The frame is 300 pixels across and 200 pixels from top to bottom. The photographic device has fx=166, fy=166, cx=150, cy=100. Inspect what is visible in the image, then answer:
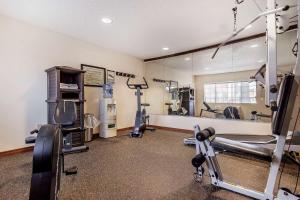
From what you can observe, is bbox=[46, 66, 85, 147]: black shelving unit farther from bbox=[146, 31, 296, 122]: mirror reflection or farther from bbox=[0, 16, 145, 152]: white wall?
bbox=[146, 31, 296, 122]: mirror reflection

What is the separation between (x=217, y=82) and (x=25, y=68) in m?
4.66

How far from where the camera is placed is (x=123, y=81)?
5270 millimetres

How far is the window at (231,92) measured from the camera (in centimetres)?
419

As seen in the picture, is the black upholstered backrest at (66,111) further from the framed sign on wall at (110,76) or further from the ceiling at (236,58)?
the ceiling at (236,58)

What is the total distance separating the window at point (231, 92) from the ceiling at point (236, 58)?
15.8 inches

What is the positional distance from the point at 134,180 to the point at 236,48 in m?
4.01

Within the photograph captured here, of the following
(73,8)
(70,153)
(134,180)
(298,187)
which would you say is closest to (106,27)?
(73,8)

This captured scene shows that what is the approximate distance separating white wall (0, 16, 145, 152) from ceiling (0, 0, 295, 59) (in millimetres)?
228

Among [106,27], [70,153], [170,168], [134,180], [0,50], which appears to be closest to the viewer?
[134,180]

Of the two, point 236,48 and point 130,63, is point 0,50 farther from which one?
point 236,48

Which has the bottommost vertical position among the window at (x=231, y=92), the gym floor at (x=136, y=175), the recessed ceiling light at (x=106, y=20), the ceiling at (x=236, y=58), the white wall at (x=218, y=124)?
the gym floor at (x=136, y=175)

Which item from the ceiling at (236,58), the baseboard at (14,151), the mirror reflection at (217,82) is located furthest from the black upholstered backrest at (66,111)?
the ceiling at (236,58)

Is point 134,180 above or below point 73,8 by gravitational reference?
below

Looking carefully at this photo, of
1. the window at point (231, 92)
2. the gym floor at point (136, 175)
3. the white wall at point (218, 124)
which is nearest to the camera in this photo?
the gym floor at point (136, 175)
